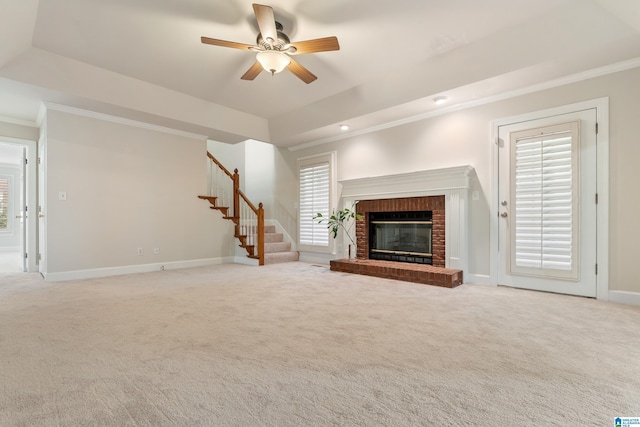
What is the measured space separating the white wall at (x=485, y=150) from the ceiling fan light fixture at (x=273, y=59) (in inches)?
102

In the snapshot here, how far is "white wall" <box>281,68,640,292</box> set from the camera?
3.29m

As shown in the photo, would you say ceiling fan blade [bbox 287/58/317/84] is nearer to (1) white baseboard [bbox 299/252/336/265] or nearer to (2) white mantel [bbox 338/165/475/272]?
(2) white mantel [bbox 338/165/475/272]

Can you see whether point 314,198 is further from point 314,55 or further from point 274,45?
point 274,45

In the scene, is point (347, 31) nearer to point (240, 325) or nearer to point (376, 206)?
point (376, 206)

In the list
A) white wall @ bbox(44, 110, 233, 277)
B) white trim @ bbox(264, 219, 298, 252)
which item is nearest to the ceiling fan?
white wall @ bbox(44, 110, 233, 277)

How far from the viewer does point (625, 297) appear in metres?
3.29

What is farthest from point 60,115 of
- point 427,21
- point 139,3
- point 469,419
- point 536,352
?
point 536,352

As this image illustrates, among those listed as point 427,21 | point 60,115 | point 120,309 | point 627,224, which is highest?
point 427,21

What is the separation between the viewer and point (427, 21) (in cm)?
326

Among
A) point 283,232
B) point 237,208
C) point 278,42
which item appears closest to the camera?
point 278,42

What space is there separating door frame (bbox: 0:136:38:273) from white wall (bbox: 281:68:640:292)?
494 centimetres

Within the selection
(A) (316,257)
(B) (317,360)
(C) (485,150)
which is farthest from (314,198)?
(B) (317,360)

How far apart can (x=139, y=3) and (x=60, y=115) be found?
275cm

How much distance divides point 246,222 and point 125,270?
2515mm
